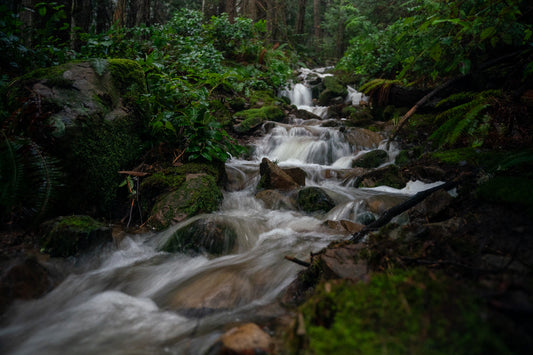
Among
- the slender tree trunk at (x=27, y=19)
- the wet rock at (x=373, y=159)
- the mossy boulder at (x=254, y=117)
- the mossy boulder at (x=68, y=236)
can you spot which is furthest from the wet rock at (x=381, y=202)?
the slender tree trunk at (x=27, y=19)

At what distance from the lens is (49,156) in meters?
3.01

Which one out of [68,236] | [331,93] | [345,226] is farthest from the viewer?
[331,93]

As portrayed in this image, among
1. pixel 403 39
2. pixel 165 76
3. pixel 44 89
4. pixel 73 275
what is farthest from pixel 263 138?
pixel 73 275

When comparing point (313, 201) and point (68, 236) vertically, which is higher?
point (68, 236)

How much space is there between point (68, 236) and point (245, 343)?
252 cm

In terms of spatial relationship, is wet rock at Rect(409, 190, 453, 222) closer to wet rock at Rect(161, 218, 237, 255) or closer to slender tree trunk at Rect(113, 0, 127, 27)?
wet rock at Rect(161, 218, 237, 255)

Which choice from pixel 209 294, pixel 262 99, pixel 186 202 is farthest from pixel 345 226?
pixel 262 99

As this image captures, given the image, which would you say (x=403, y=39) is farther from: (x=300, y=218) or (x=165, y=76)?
(x=165, y=76)

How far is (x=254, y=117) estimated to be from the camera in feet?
30.2

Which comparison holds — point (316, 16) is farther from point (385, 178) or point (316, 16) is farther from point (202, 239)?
point (202, 239)

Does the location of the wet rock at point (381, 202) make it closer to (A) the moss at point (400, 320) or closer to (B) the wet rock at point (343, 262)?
(B) the wet rock at point (343, 262)

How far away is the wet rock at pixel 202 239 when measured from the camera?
3.32 metres

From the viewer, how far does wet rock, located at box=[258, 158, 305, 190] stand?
5.51 metres

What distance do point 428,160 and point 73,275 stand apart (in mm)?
6164
